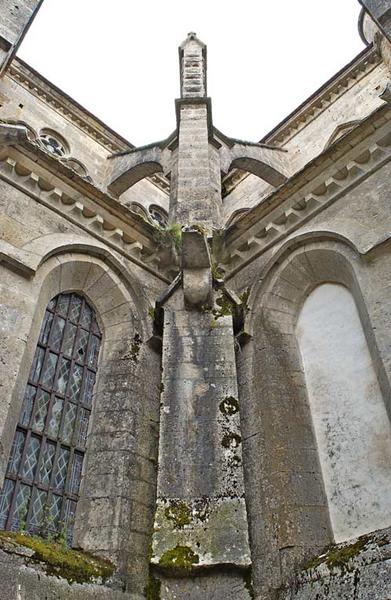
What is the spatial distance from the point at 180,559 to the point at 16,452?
204 centimetres

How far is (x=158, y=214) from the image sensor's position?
38.7ft

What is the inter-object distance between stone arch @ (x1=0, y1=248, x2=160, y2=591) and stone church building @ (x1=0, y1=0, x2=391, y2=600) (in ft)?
0.06

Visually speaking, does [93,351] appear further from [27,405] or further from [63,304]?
[27,405]

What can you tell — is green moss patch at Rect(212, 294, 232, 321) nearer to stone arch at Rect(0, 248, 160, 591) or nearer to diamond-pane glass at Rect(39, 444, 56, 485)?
stone arch at Rect(0, 248, 160, 591)

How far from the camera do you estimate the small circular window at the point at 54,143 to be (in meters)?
10.7

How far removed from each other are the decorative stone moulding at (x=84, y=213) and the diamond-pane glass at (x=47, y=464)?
2.74 metres

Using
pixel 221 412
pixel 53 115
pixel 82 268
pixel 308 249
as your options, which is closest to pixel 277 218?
pixel 308 249

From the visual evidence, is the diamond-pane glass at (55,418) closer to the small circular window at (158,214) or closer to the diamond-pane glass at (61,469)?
the diamond-pane glass at (61,469)

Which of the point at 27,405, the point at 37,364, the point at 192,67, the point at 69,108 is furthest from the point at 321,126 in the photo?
the point at 27,405

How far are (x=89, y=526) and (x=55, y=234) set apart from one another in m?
3.27

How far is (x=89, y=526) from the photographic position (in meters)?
4.66

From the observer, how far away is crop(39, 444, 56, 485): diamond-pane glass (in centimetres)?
483

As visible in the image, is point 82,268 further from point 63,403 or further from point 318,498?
point 318,498

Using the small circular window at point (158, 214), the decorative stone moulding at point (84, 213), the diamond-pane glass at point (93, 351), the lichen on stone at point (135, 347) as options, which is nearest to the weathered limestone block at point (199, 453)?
the lichen on stone at point (135, 347)
